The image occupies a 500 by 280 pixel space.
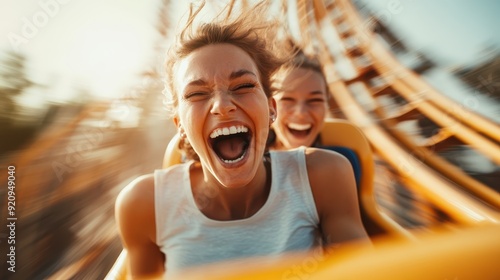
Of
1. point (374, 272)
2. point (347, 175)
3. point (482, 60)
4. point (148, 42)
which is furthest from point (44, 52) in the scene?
point (482, 60)

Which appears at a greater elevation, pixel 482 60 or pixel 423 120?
pixel 482 60

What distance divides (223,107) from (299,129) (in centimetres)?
46

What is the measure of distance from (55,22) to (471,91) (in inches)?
40.2

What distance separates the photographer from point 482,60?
3.75 ft

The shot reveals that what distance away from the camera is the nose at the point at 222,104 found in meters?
0.49

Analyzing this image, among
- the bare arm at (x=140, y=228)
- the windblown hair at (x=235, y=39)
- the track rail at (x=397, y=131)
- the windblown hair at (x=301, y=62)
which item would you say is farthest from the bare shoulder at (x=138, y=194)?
the track rail at (x=397, y=131)

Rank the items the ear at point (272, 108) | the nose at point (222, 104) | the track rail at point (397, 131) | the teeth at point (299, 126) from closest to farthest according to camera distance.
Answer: the nose at point (222, 104) < the ear at point (272, 108) < the teeth at point (299, 126) < the track rail at point (397, 131)

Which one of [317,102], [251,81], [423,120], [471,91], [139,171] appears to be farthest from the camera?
[423,120]

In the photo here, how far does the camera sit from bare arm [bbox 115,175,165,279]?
0.55 meters

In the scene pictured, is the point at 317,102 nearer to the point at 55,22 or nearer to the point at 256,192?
the point at 256,192

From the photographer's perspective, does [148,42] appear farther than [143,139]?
No

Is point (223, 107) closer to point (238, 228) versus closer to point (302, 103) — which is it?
point (238, 228)

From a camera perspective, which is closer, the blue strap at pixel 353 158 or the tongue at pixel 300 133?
the blue strap at pixel 353 158

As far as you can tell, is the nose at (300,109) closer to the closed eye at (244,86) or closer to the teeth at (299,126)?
the teeth at (299,126)
